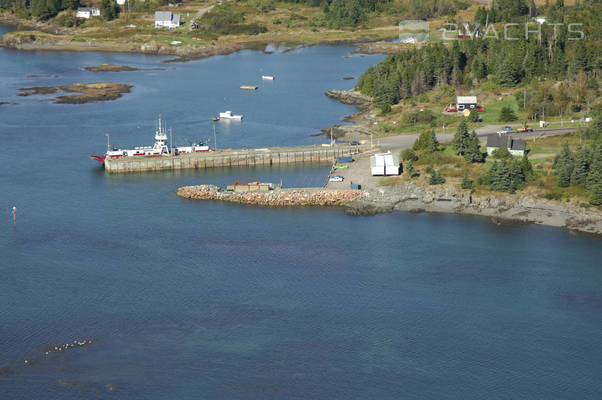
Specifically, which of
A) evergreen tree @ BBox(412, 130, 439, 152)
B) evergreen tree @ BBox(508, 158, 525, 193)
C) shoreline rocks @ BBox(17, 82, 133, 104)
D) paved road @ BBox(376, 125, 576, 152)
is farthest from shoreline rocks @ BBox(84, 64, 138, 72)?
evergreen tree @ BBox(508, 158, 525, 193)

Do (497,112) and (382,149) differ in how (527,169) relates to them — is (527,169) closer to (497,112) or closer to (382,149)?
(382,149)

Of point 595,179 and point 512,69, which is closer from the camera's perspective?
point 595,179

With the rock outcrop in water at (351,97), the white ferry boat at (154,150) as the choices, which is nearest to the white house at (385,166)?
the white ferry boat at (154,150)

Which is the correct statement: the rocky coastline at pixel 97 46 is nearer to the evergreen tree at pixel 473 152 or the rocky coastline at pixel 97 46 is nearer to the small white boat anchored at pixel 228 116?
the small white boat anchored at pixel 228 116

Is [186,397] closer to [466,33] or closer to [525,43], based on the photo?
[525,43]

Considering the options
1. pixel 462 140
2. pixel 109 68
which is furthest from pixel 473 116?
pixel 109 68
